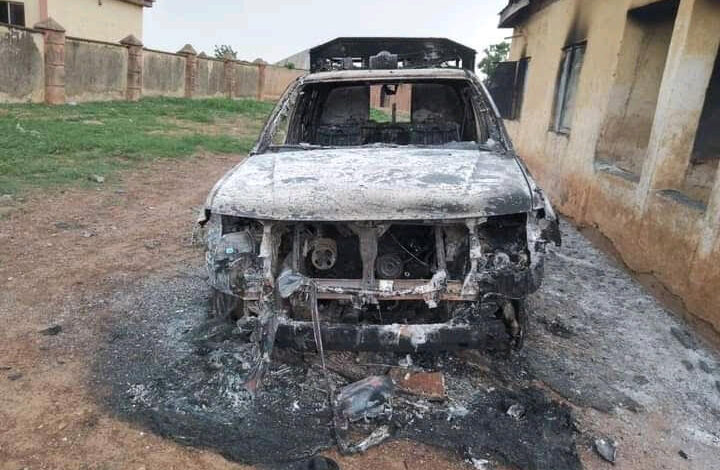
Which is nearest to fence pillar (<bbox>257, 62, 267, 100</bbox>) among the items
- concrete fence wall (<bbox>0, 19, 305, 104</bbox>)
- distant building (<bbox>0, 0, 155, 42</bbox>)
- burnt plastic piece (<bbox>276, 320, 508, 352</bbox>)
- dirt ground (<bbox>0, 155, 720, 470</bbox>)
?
concrete fence wall (<bbox>0, 19, 305, 104</bbox>)

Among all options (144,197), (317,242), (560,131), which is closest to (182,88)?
(144,197)

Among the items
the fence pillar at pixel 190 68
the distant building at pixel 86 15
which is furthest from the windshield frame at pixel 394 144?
the fence pillar at pixel 190 68

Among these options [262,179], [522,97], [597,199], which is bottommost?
[597,199]

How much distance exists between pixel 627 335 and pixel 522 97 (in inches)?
284

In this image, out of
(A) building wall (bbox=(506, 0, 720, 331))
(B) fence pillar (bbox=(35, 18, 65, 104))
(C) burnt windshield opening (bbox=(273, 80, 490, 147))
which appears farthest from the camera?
(B) fence pillar (bbox=(35, 18, 65, 104))

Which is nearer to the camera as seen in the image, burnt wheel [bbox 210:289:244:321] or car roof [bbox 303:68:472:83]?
burnt wheel [bbox 210:289:244:321]

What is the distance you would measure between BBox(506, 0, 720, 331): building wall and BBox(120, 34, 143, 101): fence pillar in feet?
43.3

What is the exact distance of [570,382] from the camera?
323 centimetres

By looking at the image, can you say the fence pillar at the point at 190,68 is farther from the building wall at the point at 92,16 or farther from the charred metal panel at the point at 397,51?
the charred metal panel at the point at 397,51

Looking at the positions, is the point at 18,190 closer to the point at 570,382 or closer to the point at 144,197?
the point at 144,197

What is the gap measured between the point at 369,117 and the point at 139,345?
9.71ft

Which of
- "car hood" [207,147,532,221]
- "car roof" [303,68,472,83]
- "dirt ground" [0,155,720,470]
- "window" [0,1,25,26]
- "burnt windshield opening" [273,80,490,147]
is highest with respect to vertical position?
"window" [0,1,25,26]

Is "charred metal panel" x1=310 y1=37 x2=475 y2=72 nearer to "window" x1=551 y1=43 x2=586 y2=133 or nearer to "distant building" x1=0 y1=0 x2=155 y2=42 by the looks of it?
"window" x1=551 y1=43 x2=586 y2=133

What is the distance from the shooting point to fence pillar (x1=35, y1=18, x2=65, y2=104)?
14.1m
